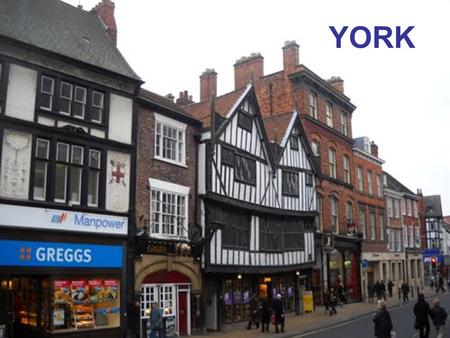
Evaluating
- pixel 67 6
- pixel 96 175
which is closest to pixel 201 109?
pixel 67 6

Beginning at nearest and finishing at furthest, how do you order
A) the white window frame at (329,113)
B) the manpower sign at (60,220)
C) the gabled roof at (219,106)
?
the manpower sign at (60,220) < the gabled roof at (219,106) < the white window frame at (329,113)

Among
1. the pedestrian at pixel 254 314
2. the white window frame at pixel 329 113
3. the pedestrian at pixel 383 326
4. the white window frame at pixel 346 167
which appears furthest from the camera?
the white window frame at pixel 346 167

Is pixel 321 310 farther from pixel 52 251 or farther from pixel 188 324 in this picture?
pixel 52 251

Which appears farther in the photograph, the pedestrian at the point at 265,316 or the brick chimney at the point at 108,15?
the brick chimney at the point at 108,15

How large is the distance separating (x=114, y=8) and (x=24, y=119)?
854 centimetres

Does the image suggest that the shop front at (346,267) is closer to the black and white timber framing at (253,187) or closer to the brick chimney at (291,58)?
the black and white timber framing at (253,187)

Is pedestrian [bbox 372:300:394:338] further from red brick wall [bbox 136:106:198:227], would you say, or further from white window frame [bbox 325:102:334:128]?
white window frame [bbox 325:102:334:128]

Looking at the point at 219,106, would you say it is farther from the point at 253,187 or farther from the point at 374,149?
the point at 374,149

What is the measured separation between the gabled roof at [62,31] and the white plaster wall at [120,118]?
3.17 feet

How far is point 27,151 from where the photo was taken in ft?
51.5

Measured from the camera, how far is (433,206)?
2940 inches

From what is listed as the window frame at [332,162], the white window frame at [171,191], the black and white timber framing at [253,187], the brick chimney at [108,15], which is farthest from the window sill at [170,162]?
the window frame at [332,162]

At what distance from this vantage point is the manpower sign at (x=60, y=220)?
14.9m

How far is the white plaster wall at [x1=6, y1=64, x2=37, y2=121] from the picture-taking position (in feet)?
50.6
